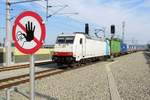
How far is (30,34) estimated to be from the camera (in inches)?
199

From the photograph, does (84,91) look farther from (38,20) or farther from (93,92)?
(38,20)

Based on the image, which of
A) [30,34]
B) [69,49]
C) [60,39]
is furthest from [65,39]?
[30,34]

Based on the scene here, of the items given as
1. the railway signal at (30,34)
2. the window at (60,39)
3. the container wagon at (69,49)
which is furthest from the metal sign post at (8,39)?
the railway signal at (30,34)

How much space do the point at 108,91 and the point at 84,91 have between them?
103 centimetres

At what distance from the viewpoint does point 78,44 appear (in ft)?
89.1

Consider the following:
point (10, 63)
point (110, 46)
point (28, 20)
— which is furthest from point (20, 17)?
point (110, 46)

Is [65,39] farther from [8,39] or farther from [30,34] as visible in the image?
[30,34]

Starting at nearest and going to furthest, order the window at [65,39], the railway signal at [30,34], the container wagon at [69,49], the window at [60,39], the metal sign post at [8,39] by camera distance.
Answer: the railway signal at [30,34]
the container wagon at [69,49]
the window at [65,39]
the window at [60,39]
the metal sign post at [8,39]

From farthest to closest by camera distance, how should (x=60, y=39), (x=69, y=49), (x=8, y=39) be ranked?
(x=8, y=39), (x=60, y=39), (x=69, y=49)

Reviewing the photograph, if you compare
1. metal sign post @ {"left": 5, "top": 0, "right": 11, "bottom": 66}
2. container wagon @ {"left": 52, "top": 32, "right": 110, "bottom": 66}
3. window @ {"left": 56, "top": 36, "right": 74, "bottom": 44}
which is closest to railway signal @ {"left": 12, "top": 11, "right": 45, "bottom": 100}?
container wagon @ {"left": 52, "top": 32, "right": 110, "bottom": 66}

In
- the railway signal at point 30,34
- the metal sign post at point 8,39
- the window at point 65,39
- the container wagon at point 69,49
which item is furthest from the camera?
the metal sign post at point 8,39

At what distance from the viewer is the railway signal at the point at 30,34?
4.91 m

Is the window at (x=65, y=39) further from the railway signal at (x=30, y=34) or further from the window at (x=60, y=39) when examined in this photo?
the railway signal at (x=30, y=34)

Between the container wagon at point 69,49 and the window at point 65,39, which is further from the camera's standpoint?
the window at point 65,39
